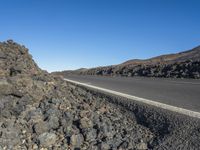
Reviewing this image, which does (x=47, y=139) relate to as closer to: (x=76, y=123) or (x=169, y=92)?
(x=76, y=123)

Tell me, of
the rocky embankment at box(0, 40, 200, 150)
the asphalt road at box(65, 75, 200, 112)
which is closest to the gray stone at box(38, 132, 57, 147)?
the rocky embankment at box(0, 40, 200, 150)

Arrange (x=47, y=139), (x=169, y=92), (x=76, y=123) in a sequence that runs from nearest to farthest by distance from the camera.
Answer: (x=47, y=139) → (x=76, y=123) → (x=169, y=92)

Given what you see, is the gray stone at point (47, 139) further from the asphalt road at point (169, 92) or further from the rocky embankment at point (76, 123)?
the asphalt road at point (169, 92)

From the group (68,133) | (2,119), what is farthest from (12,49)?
(68,133)

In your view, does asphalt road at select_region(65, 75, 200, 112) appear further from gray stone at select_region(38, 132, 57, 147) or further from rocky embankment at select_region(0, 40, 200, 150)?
gray stone at select_region(38, 132, 57, 147)

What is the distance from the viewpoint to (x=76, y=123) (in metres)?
6.41

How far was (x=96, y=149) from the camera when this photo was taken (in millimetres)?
5336

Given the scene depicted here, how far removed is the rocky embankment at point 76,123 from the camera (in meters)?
5.38

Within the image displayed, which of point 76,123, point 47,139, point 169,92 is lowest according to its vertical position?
point 47,139

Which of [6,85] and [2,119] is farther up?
[6,85]

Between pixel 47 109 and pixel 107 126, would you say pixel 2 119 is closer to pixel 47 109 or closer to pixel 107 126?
pixel 47 109

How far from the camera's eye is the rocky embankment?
5375 mm

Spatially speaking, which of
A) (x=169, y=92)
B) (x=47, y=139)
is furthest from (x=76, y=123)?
(x=169, y=92)

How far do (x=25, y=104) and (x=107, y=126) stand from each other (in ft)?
6.02
